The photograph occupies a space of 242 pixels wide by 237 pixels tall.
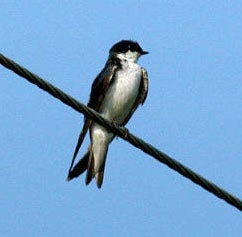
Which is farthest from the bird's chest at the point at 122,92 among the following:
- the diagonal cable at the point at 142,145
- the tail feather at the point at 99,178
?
the diagonal cable at the point at 142,145

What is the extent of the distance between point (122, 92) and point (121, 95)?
0.10 ft

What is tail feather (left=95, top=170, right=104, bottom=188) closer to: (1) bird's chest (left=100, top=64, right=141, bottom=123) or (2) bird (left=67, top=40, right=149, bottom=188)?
(2) bird (left=67, top=40, right=149, bottom=188)

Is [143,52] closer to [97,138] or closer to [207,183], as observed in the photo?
[97,138]

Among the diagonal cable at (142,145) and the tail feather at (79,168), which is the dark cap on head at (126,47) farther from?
the diagonal cable at (142,145)

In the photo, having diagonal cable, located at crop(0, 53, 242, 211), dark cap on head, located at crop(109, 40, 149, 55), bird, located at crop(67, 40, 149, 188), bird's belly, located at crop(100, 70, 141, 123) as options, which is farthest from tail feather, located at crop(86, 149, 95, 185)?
diagonal cable, located at crop(0, 53, 242, 211)

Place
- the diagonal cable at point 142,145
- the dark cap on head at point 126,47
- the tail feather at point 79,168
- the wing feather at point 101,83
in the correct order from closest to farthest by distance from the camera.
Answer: the diagonal cable at point 142,145 → the tail feather at point 79,168 → the wing feather at point 101,83 → the dark cap on head at point 126,47

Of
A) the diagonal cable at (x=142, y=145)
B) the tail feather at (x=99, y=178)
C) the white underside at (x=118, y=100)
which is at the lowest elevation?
the diagonal cable at (x=142, y=145)

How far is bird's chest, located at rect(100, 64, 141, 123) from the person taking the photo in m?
7.05

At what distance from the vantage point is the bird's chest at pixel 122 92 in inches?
278

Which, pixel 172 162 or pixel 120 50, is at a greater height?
pixel 120 50

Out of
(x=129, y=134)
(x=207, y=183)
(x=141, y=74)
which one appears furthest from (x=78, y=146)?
(x=207, y=183)

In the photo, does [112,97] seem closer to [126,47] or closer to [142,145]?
[126,47]

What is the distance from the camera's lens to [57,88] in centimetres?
416

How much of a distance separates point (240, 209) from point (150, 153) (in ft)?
1.74
